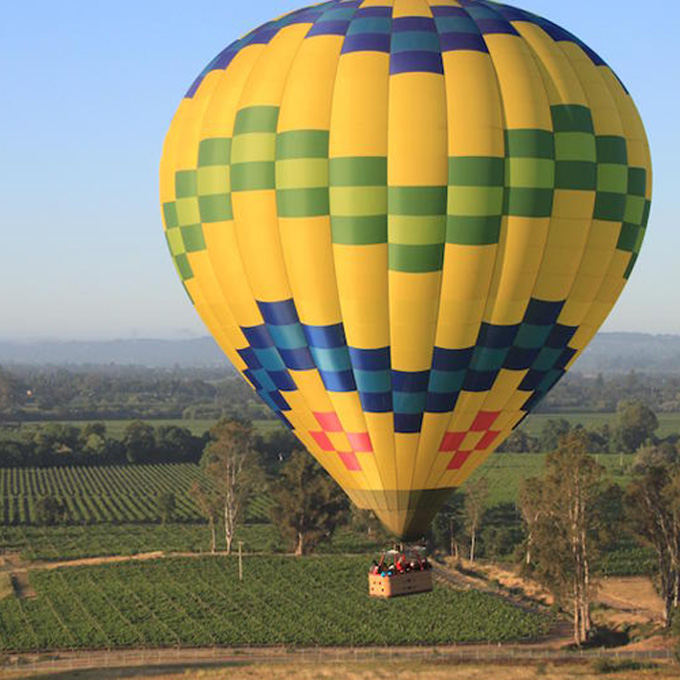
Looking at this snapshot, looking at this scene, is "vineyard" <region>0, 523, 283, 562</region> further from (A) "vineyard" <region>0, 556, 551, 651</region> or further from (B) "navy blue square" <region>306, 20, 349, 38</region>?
(B) "navy blue square" <region>306, 20, 349, 38</region>

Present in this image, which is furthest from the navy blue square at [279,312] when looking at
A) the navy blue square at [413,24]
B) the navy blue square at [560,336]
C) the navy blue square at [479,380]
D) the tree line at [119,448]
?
the tree line at [119,448]

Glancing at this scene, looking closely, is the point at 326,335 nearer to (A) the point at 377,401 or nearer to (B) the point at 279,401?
(A) the point at 377,401

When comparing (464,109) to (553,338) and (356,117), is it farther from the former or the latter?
(553,338)

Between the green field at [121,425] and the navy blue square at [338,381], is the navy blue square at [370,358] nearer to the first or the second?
the navy blue square at [338,381]

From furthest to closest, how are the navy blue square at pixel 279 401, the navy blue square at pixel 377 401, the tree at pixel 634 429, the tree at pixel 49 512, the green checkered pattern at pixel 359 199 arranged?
1. the tree at pixel 634 429
2. the tree at pixel 49 512
3. the navy blue square at pixel 279 401
4. the navy blue square at pixel 377 401
5. the green checkered pattern at pixel 359 199

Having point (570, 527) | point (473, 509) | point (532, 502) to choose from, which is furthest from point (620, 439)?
point (570, 527)
